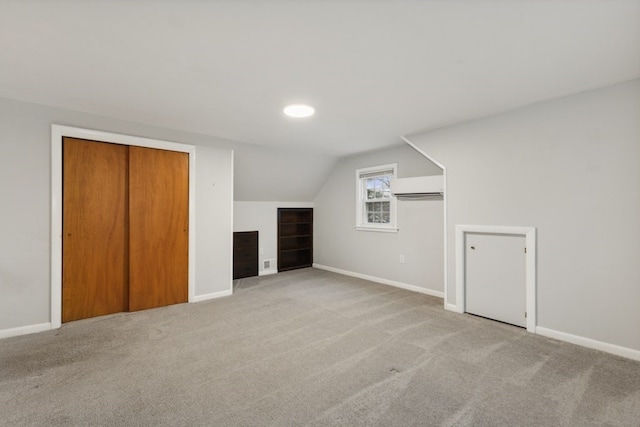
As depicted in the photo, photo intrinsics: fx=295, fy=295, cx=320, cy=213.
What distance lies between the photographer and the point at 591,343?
2.63m

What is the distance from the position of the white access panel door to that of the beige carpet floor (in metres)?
0.17

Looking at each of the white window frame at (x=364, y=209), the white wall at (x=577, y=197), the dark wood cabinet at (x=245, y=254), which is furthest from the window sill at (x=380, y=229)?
the dark wood cabinet at (x=245, y=254)

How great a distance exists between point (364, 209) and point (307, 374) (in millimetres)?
3654

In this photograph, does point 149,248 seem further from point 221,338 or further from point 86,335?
point 221,338

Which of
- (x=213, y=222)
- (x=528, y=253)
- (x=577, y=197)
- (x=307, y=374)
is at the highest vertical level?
(x=577, y=197)

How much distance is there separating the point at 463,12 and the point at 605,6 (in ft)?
2.41

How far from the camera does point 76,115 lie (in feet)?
10.4

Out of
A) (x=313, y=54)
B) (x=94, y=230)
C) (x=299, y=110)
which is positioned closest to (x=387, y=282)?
(x=299, y=110)

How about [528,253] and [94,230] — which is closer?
[528,253]

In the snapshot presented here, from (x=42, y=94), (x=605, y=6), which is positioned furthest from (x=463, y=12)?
(x=42, y=94)

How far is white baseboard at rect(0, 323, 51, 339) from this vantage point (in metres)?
2.86

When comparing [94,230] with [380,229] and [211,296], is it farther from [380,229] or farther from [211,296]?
[380,229]

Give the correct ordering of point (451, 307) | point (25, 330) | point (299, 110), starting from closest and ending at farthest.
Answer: point (25, 330) → point (299, 110) → point (451, 307)

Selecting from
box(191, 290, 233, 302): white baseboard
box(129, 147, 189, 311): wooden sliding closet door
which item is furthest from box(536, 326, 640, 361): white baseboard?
box(129, 147, 189, 311): wooden sliding closet door
